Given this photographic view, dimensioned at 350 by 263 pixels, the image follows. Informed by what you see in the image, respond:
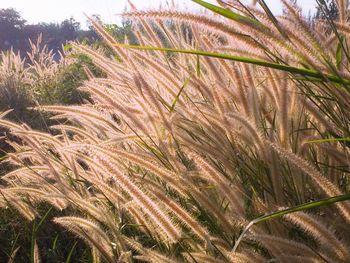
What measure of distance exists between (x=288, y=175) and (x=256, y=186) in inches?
4.4

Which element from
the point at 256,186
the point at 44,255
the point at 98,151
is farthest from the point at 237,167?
the point at 44,255

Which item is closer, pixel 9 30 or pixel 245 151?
pixel 245 151

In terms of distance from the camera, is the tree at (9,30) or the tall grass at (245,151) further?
the tree at (9,30)

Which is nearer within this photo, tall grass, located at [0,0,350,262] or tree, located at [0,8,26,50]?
tall grass, located at [0,0,350,262]

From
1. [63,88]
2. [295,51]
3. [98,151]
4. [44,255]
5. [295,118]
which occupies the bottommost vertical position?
[44,255]

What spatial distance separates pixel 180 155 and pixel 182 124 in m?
0.14

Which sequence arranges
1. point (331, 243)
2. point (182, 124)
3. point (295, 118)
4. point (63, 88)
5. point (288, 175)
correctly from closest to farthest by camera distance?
point (331, 243)
point (288, 175)
point (295, 118)
point (182, 124)
point (63, 88)

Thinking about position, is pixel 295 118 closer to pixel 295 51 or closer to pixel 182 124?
pixel 182 124

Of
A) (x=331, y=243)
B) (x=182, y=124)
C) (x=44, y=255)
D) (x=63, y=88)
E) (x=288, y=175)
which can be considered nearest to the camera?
(x=331, y=243)

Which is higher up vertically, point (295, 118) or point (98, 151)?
point (295, 118)

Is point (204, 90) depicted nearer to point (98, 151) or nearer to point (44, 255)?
point (98, 151)

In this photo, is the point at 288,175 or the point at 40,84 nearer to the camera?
the point at 288,175

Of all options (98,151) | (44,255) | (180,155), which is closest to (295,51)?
(98,151)

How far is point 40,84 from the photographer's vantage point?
6191 millimetres
